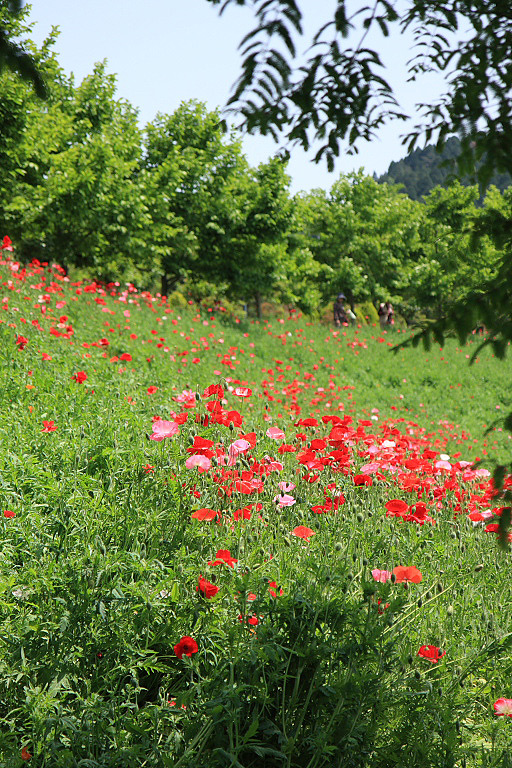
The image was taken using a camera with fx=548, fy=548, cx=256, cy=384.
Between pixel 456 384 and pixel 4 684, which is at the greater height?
pixel 456 384

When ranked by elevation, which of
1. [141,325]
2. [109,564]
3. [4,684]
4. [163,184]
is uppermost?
[163,184]

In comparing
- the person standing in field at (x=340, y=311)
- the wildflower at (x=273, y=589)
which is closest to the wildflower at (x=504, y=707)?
the wildflower at (x=273, y=589)

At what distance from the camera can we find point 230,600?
2562 millimetres

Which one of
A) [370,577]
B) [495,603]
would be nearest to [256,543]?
[370,577]

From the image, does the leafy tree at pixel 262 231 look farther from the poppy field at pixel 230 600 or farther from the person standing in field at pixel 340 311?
the poppy field at pixel 230 600

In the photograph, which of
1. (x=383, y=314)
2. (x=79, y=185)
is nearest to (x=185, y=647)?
(x=79, y=185)

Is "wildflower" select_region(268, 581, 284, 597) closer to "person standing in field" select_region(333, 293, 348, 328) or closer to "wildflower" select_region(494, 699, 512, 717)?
"wildflower" select_region(494, 699, 512, 717)

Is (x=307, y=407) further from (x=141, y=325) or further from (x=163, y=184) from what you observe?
(x=163, y=184)

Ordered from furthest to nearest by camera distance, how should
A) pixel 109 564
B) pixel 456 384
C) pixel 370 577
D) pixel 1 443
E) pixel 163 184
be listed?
pixel 163 184 < pixel 456 384 < pixel 1 443 < pixel 370 577 < pixel 109 564

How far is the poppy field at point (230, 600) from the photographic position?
202cm

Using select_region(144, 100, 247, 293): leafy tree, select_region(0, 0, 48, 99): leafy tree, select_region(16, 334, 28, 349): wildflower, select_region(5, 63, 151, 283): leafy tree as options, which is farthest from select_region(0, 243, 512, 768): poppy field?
select_region(144, 100, 247, 293): leafy tree

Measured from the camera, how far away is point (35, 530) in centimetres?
283

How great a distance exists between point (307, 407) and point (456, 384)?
22.9 feet

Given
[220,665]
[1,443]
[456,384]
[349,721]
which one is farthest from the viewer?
[456,384]
